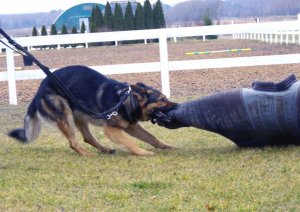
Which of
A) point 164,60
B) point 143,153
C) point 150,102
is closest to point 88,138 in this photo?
point 143,153

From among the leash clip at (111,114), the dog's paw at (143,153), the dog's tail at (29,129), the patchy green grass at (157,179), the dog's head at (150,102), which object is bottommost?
the dog's paw at (143,153)

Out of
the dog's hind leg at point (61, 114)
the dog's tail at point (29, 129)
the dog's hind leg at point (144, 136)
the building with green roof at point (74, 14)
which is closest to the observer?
the dog's hind leg at point (61, 114)

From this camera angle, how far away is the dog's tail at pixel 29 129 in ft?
25.4

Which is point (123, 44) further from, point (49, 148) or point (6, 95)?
point (49, 148)

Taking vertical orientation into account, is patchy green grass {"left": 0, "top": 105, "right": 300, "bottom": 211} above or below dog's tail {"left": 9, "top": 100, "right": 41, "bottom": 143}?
below

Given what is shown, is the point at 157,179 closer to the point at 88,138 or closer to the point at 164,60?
the point at 88,138

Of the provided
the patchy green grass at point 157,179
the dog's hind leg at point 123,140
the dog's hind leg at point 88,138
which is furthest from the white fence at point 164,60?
the dog's hind leg at point 123,140

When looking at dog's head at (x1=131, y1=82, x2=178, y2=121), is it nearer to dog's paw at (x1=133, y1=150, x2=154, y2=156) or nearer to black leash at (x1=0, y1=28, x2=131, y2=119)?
black leash at (x1=0, y1=28, x2=131, y2=119)

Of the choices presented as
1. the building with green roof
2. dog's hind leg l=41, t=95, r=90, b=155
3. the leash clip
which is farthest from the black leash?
the building with green roof

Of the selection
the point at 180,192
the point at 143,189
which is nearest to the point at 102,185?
the point at 143,189

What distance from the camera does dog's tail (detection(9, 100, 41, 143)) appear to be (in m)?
7.74

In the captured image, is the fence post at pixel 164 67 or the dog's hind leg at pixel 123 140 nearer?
the dog's hind leg at pixel 123 140

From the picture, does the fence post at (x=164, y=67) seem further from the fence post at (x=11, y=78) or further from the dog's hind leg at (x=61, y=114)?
the dog's hind leg at (x=61, y=114)

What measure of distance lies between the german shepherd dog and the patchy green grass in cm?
19
